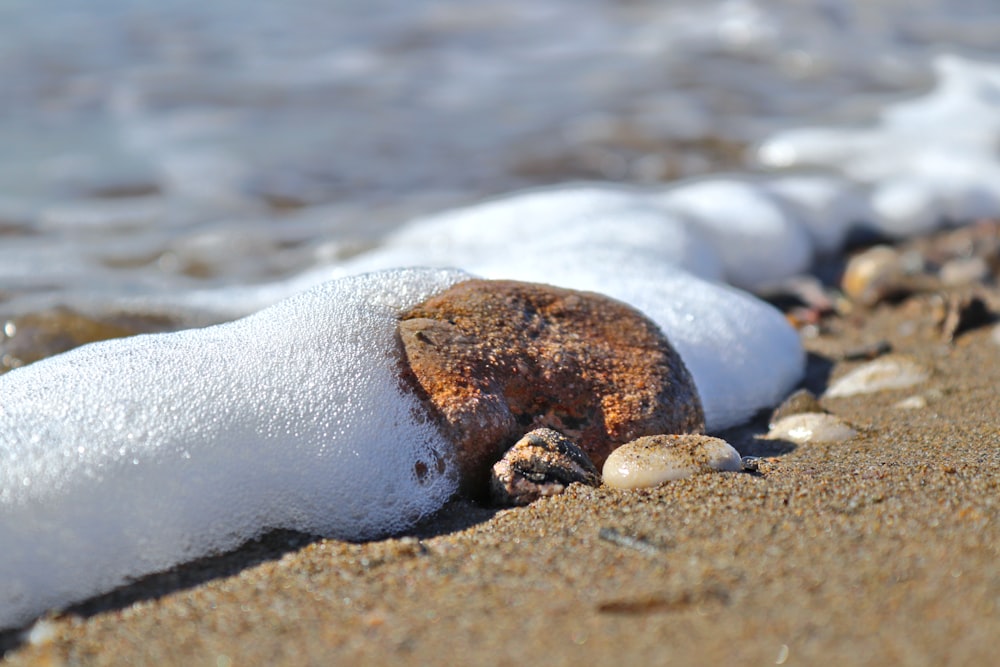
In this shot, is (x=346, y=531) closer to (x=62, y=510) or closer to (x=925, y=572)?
(x=62, y=510)

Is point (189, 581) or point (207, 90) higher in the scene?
point (207, 90)

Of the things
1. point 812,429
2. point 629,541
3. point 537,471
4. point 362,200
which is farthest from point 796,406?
point 362,200

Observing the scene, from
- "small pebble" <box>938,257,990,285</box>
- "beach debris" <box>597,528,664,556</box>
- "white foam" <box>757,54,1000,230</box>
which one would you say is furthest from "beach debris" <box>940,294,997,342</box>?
"beach debris" <box>597,528,664,556</box>

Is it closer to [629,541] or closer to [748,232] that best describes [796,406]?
[629,541]

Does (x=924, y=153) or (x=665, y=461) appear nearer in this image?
(x=665, y=461)

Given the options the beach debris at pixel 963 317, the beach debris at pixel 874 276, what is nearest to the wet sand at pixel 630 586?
the beach debris at pixel 963 317

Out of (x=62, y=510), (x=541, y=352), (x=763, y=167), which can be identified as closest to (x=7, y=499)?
(x=62, y=510)
